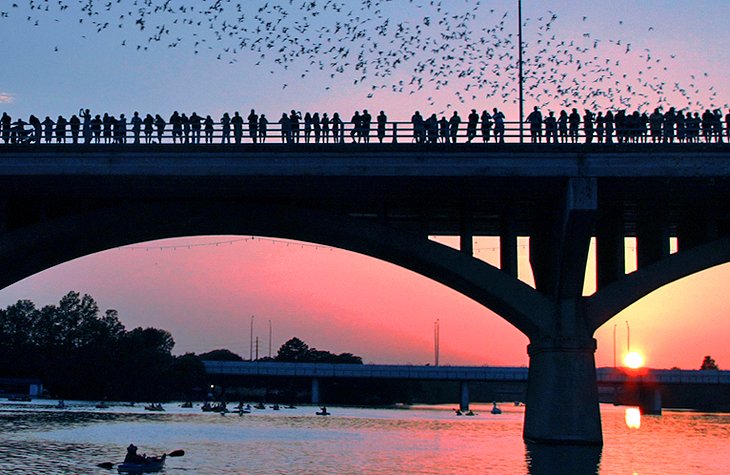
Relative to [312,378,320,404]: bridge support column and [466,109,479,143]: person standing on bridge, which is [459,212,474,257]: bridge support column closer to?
[466,109,479,143]: person standing on bridge

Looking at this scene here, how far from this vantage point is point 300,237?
49406mm

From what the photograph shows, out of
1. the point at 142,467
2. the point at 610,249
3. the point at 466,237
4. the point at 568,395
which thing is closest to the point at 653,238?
the point at 610,249

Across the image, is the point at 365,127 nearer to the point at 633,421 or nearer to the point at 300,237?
the point at 300,237

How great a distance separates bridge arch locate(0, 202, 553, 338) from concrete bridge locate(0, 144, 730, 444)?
70mm

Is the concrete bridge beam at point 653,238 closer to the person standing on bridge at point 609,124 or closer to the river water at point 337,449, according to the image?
the person standing on bridge at point 609,124

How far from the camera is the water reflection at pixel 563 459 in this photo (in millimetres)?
40938

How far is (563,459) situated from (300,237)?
47.8 ft

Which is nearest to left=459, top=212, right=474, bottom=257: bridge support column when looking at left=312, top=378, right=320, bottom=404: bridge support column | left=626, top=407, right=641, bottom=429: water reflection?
left=626, top=407, right=641, bottom=429: water reflection

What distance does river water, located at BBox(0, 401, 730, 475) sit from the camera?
42812mm

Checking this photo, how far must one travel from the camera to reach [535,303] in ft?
150

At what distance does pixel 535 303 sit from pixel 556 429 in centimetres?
503

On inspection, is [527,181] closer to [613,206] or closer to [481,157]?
[481,157]

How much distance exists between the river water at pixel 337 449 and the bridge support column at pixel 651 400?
4647 cm

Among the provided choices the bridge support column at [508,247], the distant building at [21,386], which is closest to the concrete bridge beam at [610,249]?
the bridge support column at [508,247]
